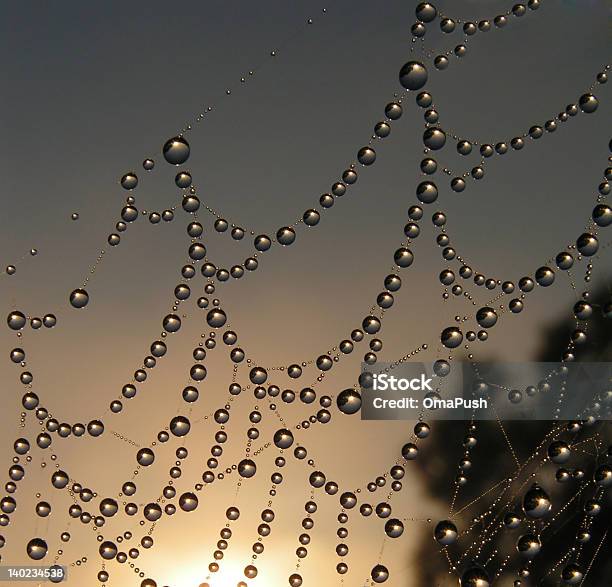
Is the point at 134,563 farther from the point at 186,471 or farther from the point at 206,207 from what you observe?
the point at 206,207

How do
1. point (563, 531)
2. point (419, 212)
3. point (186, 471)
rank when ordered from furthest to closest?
point (563, 531)
point (186, 471)
point (419, 212)

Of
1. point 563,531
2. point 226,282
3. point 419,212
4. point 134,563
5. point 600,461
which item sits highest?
point 419,212

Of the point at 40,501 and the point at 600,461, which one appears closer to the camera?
the point at 40,501

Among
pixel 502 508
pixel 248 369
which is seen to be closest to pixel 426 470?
pixel 502 508

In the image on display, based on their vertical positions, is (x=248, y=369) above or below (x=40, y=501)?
above

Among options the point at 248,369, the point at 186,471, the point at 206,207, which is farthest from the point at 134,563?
the point at 206,207

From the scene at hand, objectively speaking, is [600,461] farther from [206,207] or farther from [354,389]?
[206,207]

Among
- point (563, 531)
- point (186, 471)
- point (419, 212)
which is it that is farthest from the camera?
point (563, 531)

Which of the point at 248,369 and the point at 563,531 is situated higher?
the point at 248,369

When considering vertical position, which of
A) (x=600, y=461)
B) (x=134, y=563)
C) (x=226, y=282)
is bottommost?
(x=134, y=563)
